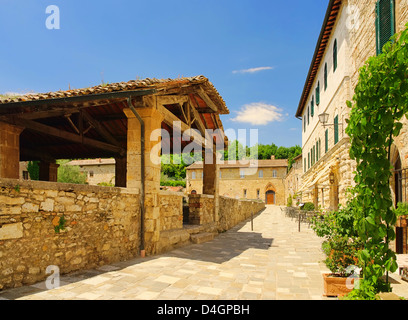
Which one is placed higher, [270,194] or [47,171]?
[47,171]

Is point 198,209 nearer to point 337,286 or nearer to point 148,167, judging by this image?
point 148,167

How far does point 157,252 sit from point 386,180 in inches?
205

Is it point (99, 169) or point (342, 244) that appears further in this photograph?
point (99, 169)

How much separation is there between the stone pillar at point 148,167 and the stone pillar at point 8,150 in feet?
11.3

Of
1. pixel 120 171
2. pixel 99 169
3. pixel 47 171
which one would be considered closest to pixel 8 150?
pixel 47 171

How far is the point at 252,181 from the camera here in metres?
43.1

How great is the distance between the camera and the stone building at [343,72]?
6789 mm

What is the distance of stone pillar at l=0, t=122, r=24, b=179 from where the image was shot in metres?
7.41

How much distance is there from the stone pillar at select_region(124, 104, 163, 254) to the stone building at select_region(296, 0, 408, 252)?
5.02 metres

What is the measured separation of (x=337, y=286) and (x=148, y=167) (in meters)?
4.26

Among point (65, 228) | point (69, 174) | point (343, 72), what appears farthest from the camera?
point (69, 174)

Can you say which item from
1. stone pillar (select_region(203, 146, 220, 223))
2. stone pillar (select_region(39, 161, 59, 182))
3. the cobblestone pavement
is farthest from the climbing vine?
stone pillar (select_region(39, 161, 59, 182))

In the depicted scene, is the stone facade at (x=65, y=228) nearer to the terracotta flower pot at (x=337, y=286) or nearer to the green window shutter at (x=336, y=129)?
the terracotta flower pot at (x=337, y=286)

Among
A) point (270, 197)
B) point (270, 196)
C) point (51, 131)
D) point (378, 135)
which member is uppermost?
point (51, 131)
